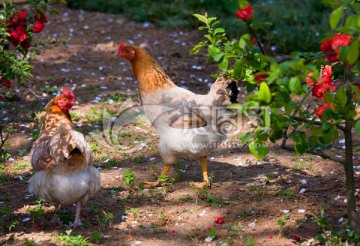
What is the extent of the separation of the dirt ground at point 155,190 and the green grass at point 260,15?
1.27 m

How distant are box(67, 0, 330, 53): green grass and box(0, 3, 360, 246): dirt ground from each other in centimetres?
127

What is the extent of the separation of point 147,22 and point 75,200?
6.79m

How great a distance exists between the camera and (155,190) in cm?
573

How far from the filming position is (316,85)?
4160mm

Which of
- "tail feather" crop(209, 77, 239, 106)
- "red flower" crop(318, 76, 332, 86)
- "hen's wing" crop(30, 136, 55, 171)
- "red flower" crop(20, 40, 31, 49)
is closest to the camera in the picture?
"red flower" crop(318, 76, 332, 86)

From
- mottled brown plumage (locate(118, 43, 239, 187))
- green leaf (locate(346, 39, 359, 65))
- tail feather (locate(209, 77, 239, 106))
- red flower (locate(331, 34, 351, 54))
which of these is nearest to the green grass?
mottled brown plumage (locate(118, 43, 239, 187))

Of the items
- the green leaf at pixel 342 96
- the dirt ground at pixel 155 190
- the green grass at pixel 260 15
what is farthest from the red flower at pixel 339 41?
the green grass at pixel 260 15

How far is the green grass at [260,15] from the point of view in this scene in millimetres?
9375

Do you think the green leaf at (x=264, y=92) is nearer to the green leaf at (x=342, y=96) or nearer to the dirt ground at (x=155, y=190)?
the green leaf at (x=342, y=96)

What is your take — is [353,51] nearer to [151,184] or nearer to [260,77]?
[260,77]

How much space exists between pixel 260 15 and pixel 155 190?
547 centimetres

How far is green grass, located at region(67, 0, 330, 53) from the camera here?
9375 millimetres

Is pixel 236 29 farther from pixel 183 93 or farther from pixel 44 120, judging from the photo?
pixel 44 120

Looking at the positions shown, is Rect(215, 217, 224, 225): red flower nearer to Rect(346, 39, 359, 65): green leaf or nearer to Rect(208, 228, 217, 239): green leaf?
Rect(208, 228, 217, 239): green leaf
